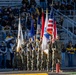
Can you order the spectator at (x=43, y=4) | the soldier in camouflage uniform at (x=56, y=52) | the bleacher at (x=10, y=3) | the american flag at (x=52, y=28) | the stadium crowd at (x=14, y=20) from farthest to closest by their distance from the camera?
the bleacher at (x=10, y=3) < the spectator at (x=43, y=4) < the stadium crowd at (x=14, y=20) < the american flag at (x=52, y=28) < the soldier in camouflage uniform at (x=56, y=52)

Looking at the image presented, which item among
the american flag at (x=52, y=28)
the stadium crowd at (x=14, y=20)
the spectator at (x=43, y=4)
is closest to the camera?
the american flag at (x=52, y=28)

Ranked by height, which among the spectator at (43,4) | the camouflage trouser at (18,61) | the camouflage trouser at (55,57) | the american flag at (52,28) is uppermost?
the spectator at (43,4)

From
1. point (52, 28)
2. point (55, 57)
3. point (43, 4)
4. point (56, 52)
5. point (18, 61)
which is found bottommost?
point (18, 61)

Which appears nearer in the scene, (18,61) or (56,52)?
(56,52)

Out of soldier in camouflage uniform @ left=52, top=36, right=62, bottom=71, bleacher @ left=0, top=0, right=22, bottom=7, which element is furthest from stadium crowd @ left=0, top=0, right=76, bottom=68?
soldier in camouflage uniform @ left=52, top=36, right=62, bottom=71

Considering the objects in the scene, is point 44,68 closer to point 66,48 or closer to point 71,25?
point 66,48

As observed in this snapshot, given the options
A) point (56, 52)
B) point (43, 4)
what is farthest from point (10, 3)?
point (56, 52)

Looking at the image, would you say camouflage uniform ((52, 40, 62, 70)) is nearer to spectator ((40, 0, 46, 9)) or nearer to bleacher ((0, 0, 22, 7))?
spectator ((40, 0, 46, 9))

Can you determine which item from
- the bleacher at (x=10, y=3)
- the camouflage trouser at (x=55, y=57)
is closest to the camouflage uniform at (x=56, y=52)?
the camouflage trouser at (x=55, y=57)

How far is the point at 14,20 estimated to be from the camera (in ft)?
97.6

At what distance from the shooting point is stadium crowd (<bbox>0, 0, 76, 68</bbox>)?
2708 centimetres

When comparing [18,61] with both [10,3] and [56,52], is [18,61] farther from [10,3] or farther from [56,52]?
[10,3]

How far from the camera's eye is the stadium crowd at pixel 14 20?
27.1 m

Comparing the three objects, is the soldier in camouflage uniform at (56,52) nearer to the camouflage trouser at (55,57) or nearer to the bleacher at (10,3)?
the camouflage trouser at (55,57)
